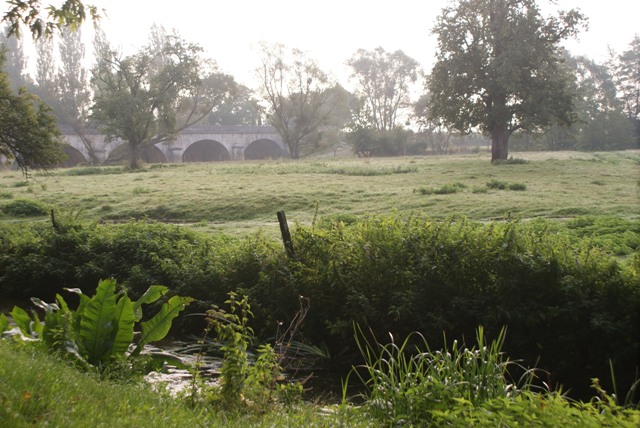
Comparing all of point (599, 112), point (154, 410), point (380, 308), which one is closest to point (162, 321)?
point (154, 410)

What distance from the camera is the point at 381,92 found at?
237 feet

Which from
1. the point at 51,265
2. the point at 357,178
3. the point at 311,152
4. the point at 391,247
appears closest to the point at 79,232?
the point at 51,265

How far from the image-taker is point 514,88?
36.5 metres

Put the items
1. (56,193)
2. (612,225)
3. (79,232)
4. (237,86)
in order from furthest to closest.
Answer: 1. (237,86)
2. (56,193)
3. (79,232)
4. (612,225)

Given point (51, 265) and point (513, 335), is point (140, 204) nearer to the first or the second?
point (51, 265)

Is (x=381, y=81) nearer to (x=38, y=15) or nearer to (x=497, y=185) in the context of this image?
(x=497, y=185)

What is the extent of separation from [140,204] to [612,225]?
642 inches

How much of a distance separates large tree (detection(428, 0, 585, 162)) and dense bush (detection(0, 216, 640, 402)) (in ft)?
91.1

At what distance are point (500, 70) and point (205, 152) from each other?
56.4 m

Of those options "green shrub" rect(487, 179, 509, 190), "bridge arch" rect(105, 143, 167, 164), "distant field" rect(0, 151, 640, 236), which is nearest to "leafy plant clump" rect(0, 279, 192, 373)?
"distant field" rect(0, 151, 640, 236)

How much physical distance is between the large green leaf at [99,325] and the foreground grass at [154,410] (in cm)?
91

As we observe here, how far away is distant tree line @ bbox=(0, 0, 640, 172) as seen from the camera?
3694 cm

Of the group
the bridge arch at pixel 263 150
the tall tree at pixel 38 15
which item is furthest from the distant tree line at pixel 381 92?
the bridge arch at pixel 263 150

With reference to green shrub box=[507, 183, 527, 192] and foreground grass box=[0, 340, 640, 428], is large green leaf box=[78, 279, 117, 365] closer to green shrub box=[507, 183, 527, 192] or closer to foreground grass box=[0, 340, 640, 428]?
foreground grass box=[0, 340, 640, 428]
